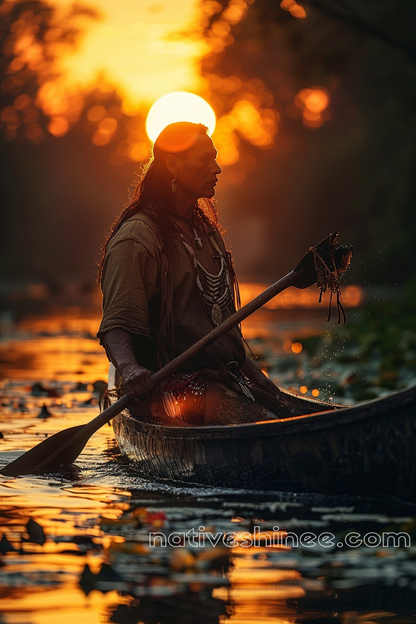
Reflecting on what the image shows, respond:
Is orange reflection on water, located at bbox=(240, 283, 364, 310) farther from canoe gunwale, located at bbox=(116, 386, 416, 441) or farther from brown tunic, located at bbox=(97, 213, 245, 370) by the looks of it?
canoe gunwale, located at bbox=(116, 386, 416, 441)

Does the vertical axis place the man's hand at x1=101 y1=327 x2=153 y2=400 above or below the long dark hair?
below

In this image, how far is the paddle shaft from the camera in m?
5.88

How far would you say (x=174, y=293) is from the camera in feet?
20.3

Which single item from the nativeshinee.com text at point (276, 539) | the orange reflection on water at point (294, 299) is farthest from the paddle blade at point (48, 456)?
the orange reflection on water at point (294, 299)

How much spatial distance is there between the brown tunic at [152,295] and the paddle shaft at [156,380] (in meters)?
0.27

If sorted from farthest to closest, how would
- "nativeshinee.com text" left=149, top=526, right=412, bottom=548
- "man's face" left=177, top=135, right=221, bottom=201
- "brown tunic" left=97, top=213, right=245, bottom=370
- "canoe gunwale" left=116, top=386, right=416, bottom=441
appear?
"man's face" left=177, top=135, right=221, bottom=201
"brown tunic" left=97, top=213, right=245, bottom=370
"canoe gunwale" left=116, top=386, right=416, bottom=441
"nativeshinee.com text" left=149, top=526, right=412, bottom=548

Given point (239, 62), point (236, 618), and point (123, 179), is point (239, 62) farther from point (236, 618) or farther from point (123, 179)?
point (236, 618)

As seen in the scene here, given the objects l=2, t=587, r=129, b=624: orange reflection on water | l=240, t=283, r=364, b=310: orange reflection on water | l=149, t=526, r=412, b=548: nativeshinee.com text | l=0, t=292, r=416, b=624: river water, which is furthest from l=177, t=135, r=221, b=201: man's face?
l=240, t=283, r=364, b=310: orange reflection on water

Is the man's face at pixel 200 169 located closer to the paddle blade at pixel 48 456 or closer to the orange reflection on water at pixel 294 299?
the paddle blade at pixel 48 456

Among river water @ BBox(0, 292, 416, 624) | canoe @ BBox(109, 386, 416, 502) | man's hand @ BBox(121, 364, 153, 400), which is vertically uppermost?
man's hand @ BBox(121, 364, 153, 400)

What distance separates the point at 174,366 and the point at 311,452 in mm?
1021

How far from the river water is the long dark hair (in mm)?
1357

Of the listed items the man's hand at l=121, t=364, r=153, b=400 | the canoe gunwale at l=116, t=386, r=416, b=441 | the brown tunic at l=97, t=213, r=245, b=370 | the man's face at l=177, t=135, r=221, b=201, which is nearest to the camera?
the canoe gunwale at l=116, t=386, r=416, b=441

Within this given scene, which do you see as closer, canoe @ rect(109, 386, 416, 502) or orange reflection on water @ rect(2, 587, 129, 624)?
orange reflection on water @ rect(2, 587, 129, 624)
